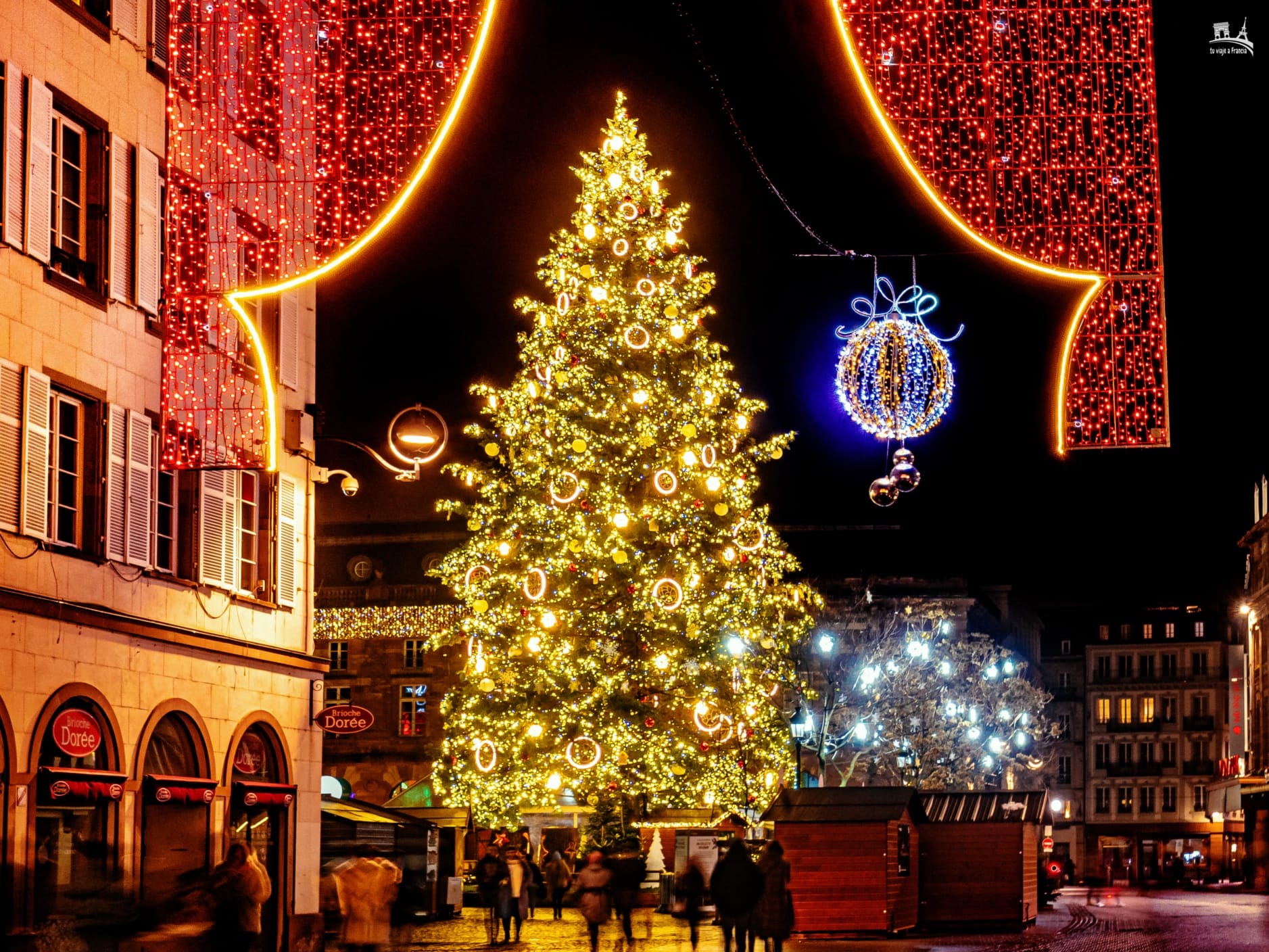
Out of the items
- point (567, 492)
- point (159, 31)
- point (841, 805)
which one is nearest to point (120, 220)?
point (159, 31)

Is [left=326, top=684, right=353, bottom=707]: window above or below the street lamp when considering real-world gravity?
below

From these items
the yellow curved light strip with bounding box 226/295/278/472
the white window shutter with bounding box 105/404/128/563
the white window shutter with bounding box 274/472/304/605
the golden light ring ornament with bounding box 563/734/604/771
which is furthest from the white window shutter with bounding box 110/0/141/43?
the golden light ring ornament with bounding box 563/734/604/771

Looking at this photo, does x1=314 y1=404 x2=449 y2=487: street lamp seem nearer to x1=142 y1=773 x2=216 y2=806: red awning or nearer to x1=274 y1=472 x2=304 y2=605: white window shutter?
x1=274 y1=472 x2=304 y2=605: white window shutter

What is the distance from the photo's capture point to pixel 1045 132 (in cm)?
1691

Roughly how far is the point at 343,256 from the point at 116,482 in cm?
700

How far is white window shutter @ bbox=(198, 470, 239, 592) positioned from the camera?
83.9ft

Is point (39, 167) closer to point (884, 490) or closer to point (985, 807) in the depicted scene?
point (884, 490)

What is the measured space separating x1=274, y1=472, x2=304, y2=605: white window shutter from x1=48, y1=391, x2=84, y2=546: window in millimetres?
5139

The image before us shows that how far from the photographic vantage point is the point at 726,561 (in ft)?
122

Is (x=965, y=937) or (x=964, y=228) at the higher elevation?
(x=964, y=228)

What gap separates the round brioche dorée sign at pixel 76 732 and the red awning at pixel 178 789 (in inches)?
43.6

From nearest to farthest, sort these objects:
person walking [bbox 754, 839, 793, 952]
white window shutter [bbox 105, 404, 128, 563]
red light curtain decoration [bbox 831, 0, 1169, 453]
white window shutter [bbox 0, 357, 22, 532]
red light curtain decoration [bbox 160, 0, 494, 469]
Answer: red light curtain decoration [bbox 831, 0, 1169, 453] → red light curtain decoration [bbox 160, 0, 494, 469] → white window shutter [bbox 0, 357, 22, 532] → white window shutter [bbox 105, 404, 128, 563] → person walking [bbox 754, 839, 793, 952]

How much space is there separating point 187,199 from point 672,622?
17402 mm

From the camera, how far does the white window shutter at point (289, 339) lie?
92.3ft
